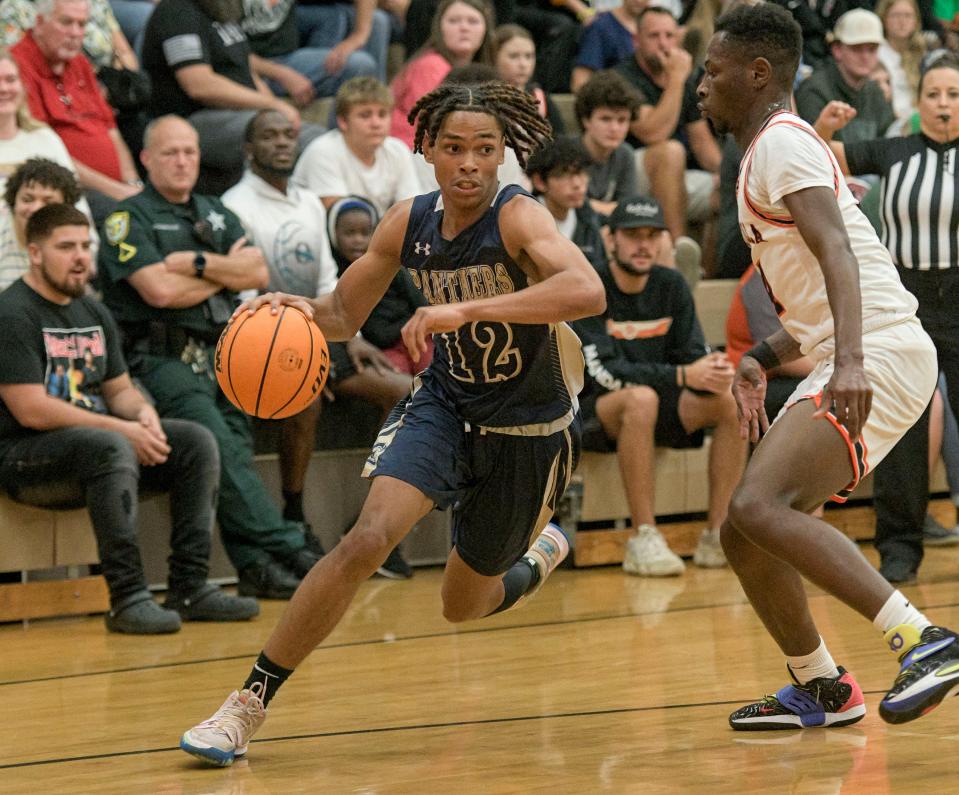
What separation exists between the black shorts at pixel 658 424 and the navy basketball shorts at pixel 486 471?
3.11 metres

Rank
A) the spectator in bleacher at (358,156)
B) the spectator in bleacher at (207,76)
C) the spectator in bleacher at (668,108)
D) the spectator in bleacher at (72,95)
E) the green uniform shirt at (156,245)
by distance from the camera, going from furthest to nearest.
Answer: the spectator in bleacher at (668,108) < the spectator in bleacher at (207,76) < the spectator in bleacher at (358,156) < the spectator in bleacher at (72,95) < the green uniform shirt at (156,245)

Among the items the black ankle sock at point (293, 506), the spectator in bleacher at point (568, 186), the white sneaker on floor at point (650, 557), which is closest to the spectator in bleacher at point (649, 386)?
the white sneaker on floor at point (650, 557)

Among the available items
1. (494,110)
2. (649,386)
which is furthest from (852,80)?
(494,110)

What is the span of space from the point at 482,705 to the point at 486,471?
920mm

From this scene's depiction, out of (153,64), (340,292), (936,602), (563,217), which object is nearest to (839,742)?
(340,292)

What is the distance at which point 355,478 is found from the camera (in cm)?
795

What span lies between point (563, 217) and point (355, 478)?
1.87 metres

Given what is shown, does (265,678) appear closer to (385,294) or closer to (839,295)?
(839,295)

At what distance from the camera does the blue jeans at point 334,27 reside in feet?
33.1

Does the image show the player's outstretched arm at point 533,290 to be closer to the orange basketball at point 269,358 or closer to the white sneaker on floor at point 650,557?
the orange basketball at point 269,358

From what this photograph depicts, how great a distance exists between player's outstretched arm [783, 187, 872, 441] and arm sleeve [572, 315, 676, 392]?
3.74 metres

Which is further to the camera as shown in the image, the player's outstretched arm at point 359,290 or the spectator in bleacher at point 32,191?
the spectator in bleacher at point 32,191

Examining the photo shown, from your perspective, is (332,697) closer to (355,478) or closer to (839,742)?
(839,742)

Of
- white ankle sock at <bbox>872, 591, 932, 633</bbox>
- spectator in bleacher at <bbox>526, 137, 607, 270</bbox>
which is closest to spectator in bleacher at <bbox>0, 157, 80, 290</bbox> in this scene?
spectator in bleacher at <bbox>526, 137, 607, 270</bbox>
